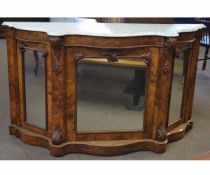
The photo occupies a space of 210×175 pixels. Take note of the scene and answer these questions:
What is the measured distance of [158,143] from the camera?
2.01m

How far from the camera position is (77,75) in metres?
1.86

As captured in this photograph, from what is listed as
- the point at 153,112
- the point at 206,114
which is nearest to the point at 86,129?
the point at 153,112

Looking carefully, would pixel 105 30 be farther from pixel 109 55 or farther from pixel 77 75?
pixel 77 75

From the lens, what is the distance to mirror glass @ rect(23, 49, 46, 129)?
1926mm

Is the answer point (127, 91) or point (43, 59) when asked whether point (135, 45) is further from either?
point (43, 59)

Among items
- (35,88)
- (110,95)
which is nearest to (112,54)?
(110,95)

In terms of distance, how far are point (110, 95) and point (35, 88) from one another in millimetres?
477

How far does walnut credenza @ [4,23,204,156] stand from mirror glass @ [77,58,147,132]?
0.02m

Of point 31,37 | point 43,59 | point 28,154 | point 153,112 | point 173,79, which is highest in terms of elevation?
point 31,37

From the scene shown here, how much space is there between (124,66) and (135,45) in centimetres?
15

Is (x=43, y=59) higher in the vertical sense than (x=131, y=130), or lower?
higher

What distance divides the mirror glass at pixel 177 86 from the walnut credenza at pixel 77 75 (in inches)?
0.7
